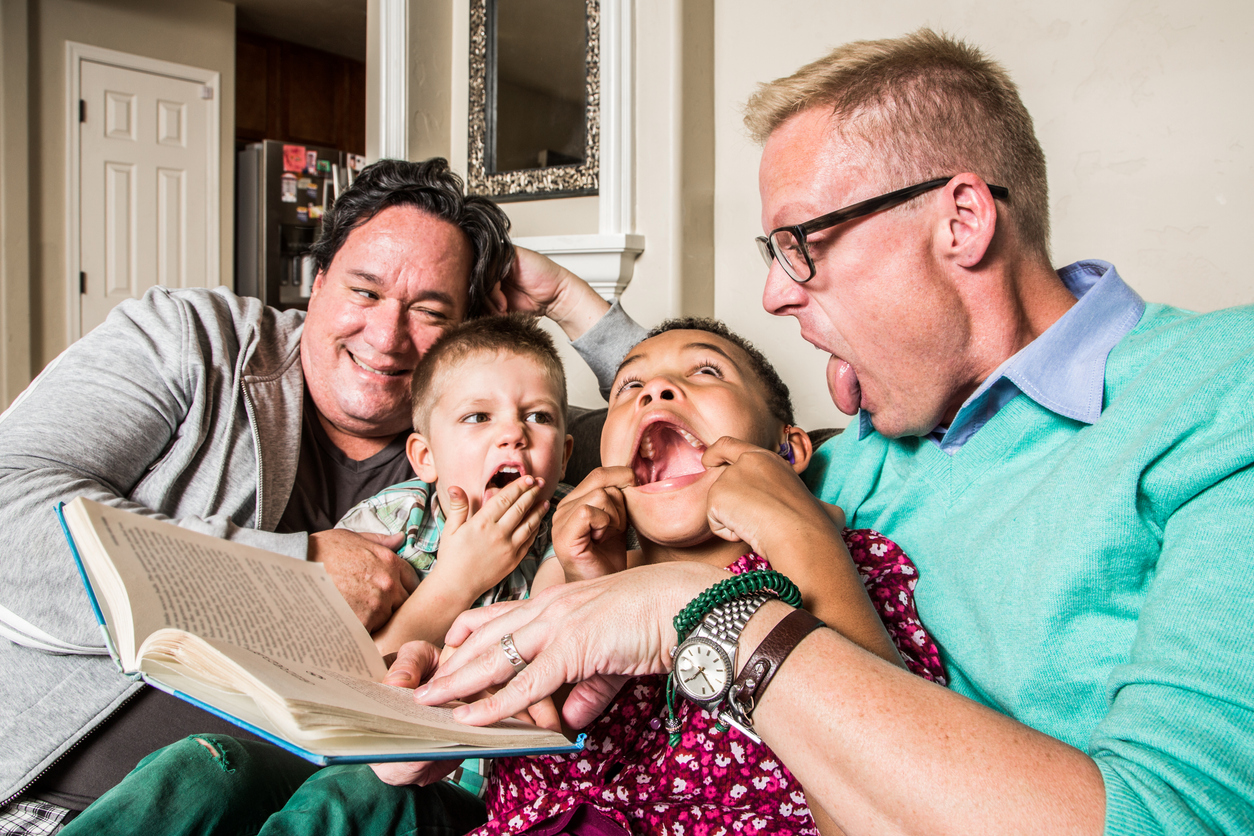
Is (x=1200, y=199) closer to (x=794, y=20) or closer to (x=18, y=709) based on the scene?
(x=794, y=20)

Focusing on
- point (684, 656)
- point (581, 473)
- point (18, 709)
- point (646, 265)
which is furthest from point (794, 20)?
point (18, 709)

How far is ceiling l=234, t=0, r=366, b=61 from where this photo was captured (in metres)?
5.78

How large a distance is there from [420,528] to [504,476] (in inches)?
7.3

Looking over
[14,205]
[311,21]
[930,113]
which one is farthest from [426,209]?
[311,21]

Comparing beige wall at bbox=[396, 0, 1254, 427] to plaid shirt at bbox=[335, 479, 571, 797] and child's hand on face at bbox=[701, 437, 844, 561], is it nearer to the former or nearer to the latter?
plaid shirt at bbox=[335, 479, 571, 797]

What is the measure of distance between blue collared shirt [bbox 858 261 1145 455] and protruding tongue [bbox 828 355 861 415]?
0.73ft

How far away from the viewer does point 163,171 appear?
220 inches

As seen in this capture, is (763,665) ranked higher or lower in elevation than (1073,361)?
lower

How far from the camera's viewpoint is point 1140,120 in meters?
1.81

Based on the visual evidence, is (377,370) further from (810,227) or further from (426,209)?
(810,227)

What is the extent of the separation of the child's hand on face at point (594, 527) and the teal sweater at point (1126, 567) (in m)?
0.42

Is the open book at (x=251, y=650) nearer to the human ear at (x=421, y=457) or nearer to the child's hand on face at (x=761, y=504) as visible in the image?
the child's hand on face at (x=761, y=504)

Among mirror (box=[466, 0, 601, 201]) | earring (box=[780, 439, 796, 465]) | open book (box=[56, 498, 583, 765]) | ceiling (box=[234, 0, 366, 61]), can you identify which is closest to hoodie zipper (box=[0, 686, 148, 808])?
open book (box=[56, 498, 583, 765])

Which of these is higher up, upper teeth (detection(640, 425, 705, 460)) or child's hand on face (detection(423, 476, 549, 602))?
upper teeth (detection(640, 425, 705, 460))
